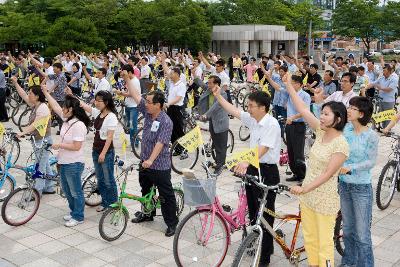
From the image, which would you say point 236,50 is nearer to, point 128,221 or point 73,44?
point 73,44

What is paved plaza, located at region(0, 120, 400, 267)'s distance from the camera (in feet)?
17.4

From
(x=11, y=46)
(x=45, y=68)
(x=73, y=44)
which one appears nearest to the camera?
(x=45, y=68)

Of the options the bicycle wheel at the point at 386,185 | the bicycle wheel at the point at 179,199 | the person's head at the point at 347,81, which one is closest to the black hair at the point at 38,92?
the bicycle wheel at the point at 179,199

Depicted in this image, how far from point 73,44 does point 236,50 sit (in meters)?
20.6

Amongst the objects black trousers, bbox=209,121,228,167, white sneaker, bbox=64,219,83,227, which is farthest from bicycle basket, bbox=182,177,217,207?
black trousers, bbox=209,121,228,167

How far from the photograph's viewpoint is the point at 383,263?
523 centimetres

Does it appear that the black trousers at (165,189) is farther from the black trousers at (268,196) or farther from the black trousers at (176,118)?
the black trousers at (176,118)

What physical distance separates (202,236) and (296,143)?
11.6 ft

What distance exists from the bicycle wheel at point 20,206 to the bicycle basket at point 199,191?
268cm

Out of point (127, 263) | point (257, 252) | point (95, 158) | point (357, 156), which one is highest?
point (357, 156)

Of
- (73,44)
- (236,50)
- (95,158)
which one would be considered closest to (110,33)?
(73,44)

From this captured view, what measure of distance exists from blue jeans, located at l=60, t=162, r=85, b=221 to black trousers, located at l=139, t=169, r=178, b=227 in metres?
0.81

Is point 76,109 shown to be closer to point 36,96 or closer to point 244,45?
point 36,96

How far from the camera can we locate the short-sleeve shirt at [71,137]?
234 inches
